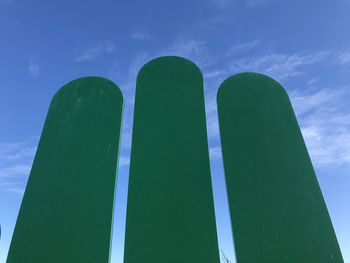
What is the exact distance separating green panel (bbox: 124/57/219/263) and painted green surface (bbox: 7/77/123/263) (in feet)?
0.86

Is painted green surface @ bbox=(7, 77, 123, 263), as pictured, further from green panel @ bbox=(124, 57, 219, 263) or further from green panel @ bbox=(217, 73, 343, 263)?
green panel @ bbox=(217, 73, 343, 263)

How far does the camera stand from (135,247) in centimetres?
251

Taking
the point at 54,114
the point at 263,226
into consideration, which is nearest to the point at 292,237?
the point at 263,226

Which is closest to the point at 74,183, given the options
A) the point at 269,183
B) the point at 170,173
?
the point at 170,173

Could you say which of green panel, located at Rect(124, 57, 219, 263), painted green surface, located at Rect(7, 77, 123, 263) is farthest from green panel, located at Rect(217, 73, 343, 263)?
painted green surface, located at Rect(7, 77, 123, 263)

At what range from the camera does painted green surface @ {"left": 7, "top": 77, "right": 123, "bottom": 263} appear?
8.61 feet

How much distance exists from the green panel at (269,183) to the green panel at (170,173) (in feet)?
0.87

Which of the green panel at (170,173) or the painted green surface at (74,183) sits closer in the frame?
the green panel at (170,173)

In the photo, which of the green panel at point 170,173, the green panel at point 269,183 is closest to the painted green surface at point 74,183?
the green panel at point 170,173

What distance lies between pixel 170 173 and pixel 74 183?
956 mm

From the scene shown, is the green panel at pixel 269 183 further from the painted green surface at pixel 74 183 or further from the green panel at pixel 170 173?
the painted green surface at pixel 74 183

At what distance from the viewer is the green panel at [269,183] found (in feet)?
8.37

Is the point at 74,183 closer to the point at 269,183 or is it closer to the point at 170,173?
the point at 170,173

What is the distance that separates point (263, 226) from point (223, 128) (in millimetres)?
1059
